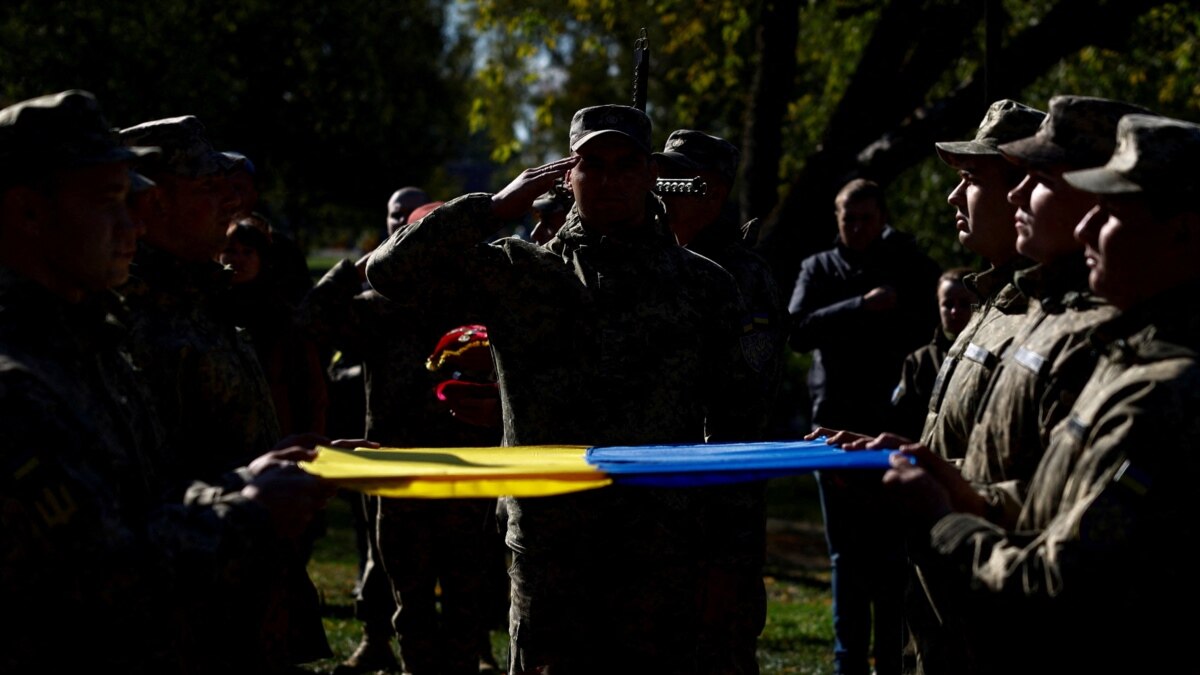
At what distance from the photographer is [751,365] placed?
5812 mm

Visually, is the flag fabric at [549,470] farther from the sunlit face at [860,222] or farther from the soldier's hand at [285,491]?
the sunlit face at [860,222]

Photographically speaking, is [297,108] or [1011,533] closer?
[1011,533]

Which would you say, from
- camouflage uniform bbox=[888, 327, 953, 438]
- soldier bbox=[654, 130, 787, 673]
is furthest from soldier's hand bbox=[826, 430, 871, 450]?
camouflage uniform bbox=[888, 327, 953, 438]

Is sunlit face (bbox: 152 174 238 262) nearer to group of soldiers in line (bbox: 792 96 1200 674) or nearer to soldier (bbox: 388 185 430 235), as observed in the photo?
group of soldiers in line (bbox: 792 96 1200 674)

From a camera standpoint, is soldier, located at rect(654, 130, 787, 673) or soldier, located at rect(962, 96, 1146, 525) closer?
soldier, located at rect(962, 96, 1146, 525)

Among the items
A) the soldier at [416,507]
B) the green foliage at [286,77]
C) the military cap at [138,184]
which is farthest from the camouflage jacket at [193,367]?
the green foliage at [286,77]

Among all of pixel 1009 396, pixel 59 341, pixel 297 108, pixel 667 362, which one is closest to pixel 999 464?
pixel 1009 396

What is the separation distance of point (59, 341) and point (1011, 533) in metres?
2.52

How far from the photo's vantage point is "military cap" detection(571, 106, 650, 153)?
219 inches

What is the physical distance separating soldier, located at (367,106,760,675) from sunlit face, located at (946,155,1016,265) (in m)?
1.13

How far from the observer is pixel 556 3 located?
21.0m

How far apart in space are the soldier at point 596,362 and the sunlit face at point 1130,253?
2.15m

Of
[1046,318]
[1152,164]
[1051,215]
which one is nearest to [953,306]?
[1046,318]

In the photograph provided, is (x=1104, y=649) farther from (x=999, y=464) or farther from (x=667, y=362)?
(x=667, y=362)
